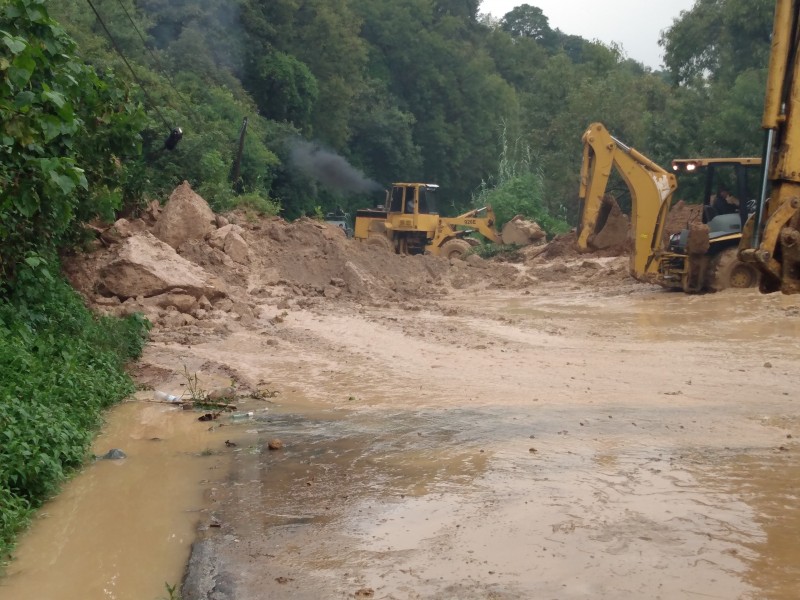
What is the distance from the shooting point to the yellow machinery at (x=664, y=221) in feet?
62.6

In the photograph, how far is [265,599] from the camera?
16.5 ft

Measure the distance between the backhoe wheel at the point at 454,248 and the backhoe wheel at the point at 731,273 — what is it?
13.4 metres

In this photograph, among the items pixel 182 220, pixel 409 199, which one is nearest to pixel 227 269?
pixel 182 220

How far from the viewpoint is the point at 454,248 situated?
106 feet

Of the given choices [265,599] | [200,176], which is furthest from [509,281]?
[265,599]

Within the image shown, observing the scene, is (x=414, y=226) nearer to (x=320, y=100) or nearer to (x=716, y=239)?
(x=716, y=239)

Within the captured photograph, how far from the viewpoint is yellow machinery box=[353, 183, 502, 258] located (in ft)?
105

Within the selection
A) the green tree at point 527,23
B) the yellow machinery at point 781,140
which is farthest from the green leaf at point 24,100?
the green tree at point 527,23

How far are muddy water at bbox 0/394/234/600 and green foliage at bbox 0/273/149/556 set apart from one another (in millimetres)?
197

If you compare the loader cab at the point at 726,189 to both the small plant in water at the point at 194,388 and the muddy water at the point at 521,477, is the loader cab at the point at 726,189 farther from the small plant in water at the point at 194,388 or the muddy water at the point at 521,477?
the small plant in water at the point at 194,388

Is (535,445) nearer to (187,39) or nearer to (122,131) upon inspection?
(122,131)

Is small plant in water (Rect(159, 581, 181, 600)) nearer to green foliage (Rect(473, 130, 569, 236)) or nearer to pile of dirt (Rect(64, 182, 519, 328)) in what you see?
pile of dirt (Rect(64, 182, 519, 328))

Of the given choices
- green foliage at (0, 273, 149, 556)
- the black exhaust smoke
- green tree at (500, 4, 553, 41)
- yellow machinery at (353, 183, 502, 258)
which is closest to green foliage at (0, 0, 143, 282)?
green foliage at (0, 273, 149, 556)

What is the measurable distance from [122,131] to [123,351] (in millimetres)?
2961
